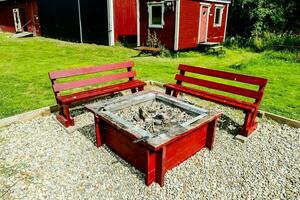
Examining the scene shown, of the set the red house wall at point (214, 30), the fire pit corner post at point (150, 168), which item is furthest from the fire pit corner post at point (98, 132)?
the red house wall at point (214, 30)

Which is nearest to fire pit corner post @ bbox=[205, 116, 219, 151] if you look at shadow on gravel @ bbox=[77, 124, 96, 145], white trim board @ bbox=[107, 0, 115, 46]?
shadow on gravel @ bbox=[77, 124, 96, 145]

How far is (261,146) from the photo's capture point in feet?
13.9

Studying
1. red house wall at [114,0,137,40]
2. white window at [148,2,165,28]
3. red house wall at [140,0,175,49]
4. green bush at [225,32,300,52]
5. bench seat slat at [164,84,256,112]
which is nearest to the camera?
bench seat slat at [164,84,256,112]

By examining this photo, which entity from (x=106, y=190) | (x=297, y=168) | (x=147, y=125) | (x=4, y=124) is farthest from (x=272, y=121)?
(x=4, y=124)

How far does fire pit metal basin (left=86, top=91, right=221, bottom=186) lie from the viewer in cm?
318

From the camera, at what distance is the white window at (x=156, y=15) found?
1337 cm

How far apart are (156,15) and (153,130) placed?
11480mm

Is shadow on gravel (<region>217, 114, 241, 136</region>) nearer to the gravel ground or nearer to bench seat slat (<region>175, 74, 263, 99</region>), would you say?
the gravel ground

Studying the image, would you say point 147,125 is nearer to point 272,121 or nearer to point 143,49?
point 272,121

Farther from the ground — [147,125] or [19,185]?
[147,125]

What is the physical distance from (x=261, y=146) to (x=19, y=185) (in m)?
3.78

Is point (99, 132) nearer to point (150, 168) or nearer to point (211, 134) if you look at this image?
point (150, 168)

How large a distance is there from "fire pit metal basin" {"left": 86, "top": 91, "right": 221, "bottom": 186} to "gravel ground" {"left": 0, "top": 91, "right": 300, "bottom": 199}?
0.17m

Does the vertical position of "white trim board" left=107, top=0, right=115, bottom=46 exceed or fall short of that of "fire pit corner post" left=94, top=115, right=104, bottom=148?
it exceeds it
